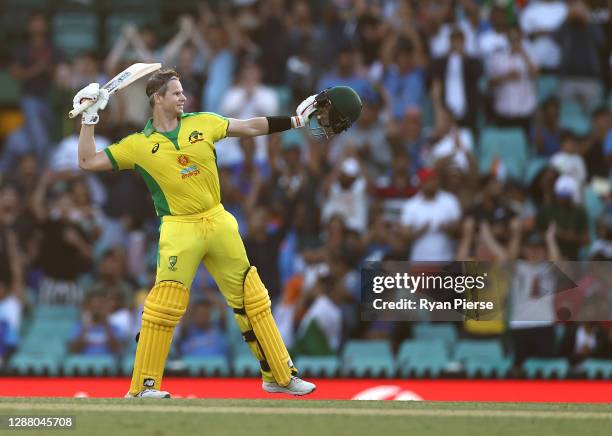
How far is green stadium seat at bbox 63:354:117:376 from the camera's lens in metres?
12.1

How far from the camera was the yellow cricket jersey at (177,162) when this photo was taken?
818 cm

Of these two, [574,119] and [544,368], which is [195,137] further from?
[574,119]

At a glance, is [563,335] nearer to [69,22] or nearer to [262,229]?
[262,229]

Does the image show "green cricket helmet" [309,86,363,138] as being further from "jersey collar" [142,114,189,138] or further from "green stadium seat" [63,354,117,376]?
"green stadium seat" [63,354,117,376]

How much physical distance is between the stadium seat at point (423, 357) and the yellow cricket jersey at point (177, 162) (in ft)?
13.2

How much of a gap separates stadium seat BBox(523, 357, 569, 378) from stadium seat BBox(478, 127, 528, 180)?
257cm

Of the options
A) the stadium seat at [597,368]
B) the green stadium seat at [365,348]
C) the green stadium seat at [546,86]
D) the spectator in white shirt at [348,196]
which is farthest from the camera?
the green stadium seat at [546,86]

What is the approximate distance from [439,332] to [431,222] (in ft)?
3.76

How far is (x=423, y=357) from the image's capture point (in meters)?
11.9

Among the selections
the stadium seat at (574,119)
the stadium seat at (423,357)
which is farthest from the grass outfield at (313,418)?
the stadium seat at (574,119)

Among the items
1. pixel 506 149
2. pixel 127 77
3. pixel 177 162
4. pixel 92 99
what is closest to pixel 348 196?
pixel 506 149

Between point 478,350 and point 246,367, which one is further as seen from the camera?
point 246,367

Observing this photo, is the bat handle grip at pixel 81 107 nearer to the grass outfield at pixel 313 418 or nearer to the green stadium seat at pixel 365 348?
the grass outfield at pixel 313 418

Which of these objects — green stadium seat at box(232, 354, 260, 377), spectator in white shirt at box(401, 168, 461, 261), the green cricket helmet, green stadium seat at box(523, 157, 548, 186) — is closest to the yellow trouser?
the green cricket helmet
